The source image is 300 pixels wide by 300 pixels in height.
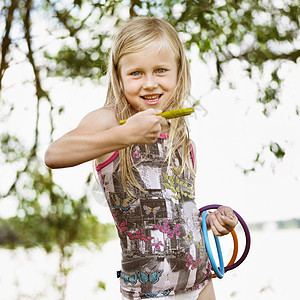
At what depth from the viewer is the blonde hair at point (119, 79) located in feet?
5.13

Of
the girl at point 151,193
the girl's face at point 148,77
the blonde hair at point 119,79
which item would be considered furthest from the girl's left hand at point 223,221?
the girl's face at point 148,77

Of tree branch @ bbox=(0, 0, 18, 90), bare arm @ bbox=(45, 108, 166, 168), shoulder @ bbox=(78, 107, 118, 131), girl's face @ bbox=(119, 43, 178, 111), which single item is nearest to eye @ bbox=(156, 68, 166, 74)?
girl's face @ bbox=(119, 43, 178, 111)

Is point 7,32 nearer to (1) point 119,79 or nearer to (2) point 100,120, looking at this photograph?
(1) point 119,79

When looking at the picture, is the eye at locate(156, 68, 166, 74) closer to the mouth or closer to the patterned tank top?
the mouth

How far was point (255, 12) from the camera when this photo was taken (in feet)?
10.3

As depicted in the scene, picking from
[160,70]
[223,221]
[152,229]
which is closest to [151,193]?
[152,229]

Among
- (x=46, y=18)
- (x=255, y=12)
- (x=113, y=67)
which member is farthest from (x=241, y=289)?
(x=113, y=67)

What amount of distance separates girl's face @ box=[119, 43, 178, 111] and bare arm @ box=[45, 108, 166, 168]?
272 mm

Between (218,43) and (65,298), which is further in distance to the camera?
(65,298)

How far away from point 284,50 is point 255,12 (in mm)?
302

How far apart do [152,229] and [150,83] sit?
0.45 m

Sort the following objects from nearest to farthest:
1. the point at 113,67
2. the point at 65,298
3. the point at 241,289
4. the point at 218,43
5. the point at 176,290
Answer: the point at 176,290, the point at 113,67, the point at 218,43, the point at 65,298, the point at 241,289

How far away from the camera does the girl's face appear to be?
1.56m

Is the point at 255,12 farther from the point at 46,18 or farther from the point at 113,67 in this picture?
the point at 113,67
